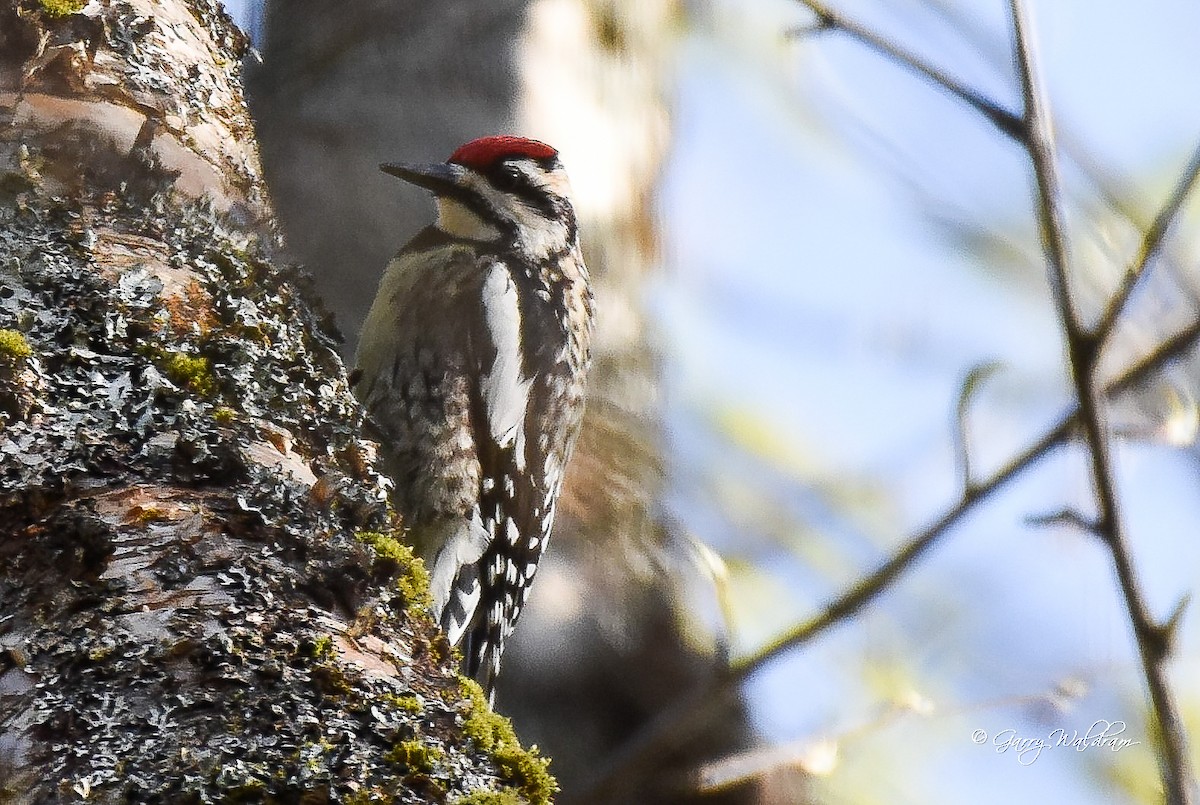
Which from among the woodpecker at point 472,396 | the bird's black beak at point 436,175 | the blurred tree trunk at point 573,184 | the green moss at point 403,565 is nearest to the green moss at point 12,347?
the green moss at point 403,565

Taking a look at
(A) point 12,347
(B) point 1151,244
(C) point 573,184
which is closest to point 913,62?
(B) point 1151,244

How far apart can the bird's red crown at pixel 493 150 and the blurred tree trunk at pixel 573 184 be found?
28mm

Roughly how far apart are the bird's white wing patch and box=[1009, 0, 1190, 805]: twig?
4.52 ft

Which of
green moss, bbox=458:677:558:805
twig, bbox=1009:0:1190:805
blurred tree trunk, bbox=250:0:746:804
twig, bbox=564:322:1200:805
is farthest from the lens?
blurred tree trunk, bbox=250:0:746:804

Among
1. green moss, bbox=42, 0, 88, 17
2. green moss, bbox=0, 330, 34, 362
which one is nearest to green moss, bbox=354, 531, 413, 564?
green moss, bbox=0, 330, 34, 362

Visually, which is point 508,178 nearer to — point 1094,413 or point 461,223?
point 461,223

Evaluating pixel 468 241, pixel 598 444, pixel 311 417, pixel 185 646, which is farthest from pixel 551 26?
pixel 185 646

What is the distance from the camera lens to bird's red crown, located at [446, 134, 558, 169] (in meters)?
2.33

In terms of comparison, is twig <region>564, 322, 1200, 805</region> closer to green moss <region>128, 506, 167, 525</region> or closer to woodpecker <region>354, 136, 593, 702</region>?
woodpecker <region>354, 136, 593, 702</region>

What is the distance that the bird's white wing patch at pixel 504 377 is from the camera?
7.66ft

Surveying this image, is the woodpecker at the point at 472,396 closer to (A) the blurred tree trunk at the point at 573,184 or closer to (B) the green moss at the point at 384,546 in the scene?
(A) the blurred tree trunk at the point at 573,184

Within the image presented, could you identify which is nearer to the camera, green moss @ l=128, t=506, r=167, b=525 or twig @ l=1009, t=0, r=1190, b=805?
twig @ l=1009, t=0, r=1190, b=805

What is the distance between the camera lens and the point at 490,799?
930 mm

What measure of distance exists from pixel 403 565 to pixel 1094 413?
65cm
